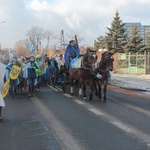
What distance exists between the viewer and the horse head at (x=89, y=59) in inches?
566

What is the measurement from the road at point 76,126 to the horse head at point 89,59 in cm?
167

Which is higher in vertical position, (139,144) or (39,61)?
(39,61)

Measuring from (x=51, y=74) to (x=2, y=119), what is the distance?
1277 cm

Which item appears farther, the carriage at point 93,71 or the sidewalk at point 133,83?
the sidewalk at point 133,83

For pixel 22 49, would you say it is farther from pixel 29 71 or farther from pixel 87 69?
pixel 87 69

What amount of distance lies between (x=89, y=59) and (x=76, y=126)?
585 centimetres

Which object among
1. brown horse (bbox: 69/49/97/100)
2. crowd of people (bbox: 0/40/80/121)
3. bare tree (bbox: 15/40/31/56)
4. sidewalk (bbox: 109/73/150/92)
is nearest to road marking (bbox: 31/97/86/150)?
brown horse (bbox: 69/49/97/100)

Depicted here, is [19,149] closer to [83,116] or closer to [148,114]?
[83,116]

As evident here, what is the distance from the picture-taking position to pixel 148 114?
35.9ft

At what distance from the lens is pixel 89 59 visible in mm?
14477

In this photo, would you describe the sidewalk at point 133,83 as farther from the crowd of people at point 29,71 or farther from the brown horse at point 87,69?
the brown horse at point 87,69

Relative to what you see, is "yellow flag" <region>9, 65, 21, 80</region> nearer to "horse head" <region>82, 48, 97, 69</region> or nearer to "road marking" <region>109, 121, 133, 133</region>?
"horse head" <region>82, 48, 97, 69</region>

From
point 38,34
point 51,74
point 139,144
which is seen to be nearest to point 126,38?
point 38,34

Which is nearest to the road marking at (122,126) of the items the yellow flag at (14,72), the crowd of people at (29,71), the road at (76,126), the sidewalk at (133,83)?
the road at (76,126)
